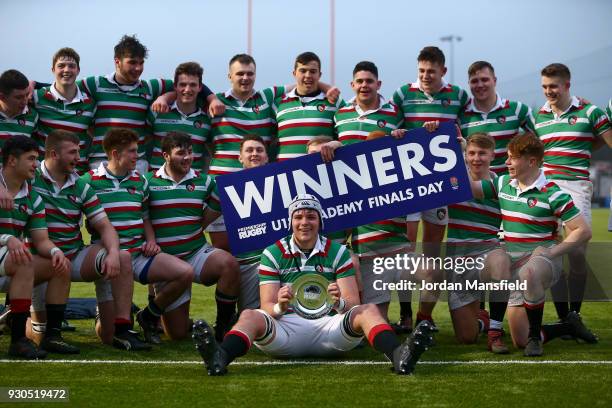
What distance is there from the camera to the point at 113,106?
22.5ft

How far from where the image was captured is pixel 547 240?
19.2 ft

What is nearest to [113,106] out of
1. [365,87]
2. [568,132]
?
[365,87]

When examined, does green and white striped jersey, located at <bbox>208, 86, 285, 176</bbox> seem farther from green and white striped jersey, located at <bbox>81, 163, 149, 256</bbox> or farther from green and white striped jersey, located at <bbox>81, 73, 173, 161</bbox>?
green and white striped jersey, located at <bbox>81, 163, 149, 256</bbox>

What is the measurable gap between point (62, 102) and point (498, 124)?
328 centimetres

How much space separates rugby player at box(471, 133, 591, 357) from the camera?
5.71 meters

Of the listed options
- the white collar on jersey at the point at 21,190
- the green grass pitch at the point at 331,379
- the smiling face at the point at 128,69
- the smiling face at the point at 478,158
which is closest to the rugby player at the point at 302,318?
the green grass pitch at the point at 331,379

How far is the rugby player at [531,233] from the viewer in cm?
571

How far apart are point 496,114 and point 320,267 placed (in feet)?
7.30

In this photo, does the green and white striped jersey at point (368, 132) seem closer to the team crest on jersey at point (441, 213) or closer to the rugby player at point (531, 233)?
the team crest on jersey at point (441, 213)

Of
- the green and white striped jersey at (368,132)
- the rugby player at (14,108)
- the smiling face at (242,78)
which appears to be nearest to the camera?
the rugby player at (14,108)

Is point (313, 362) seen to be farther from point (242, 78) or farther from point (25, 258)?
point (242, 78)

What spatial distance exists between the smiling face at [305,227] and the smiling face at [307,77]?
1.70 metres

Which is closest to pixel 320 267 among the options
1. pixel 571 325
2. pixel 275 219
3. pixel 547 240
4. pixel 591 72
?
pixel 275 219

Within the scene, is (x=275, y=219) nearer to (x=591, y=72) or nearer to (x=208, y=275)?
(x=208, y=275)
